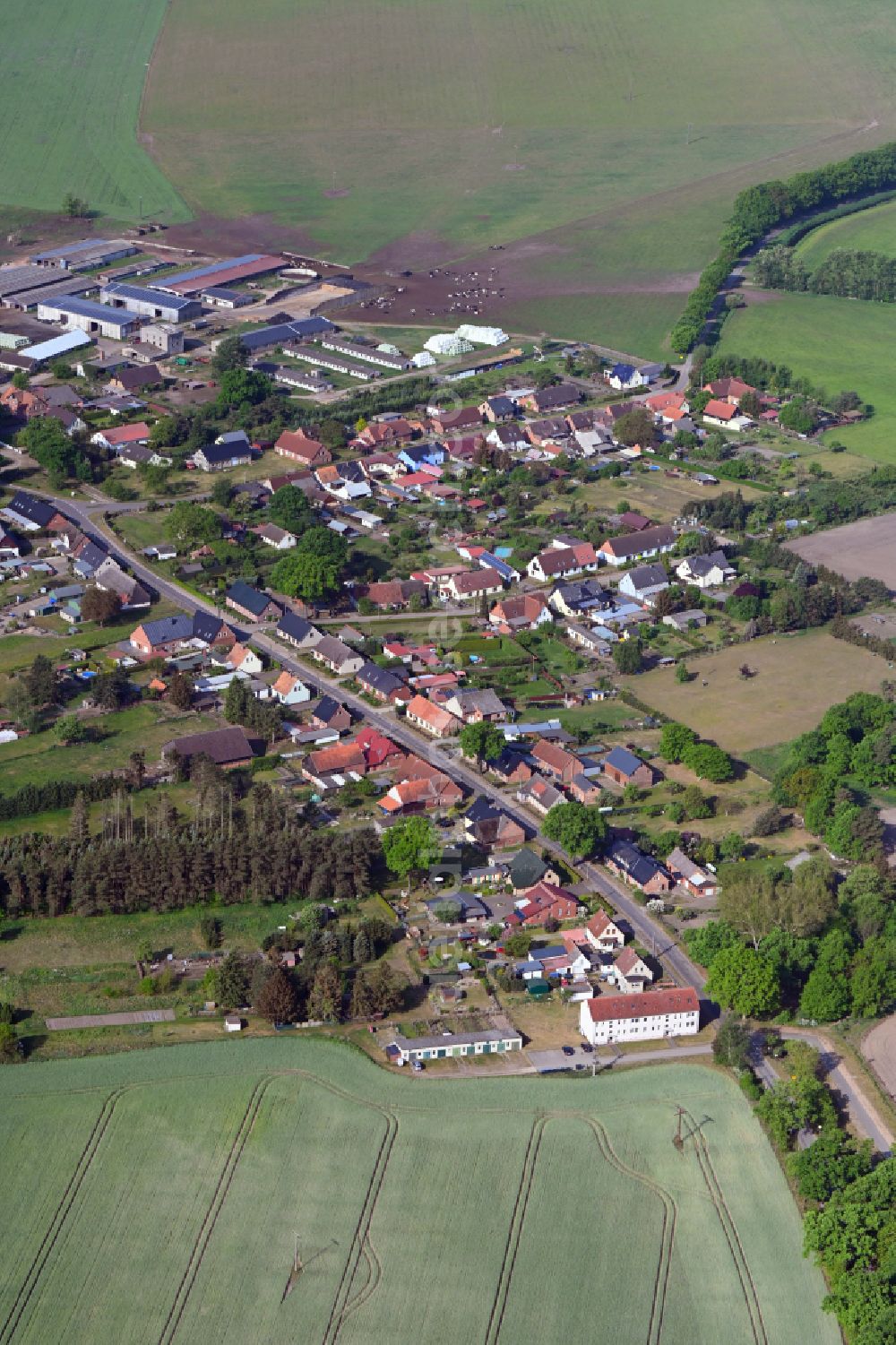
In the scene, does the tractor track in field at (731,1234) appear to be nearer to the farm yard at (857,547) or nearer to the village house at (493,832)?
the village house at (493,832)

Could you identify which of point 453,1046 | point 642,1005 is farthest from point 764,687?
point 453,1046

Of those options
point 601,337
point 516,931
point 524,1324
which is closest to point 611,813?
point 516,931

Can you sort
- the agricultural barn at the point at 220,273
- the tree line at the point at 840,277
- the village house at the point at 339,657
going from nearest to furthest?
the village house at the point at 339,657 < the agricultural barn at the point at 220,273 < the tree line at the point at 840,277

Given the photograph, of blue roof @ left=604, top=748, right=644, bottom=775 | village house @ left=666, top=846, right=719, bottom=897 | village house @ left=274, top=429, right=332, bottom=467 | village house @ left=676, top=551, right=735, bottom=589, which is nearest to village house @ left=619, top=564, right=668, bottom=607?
village house @ left=676, top=551, right=735, bottom=589

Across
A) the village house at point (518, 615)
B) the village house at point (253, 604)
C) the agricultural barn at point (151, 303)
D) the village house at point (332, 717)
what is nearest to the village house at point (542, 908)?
the village house at point (332, 717)

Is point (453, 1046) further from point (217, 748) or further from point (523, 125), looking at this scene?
point (523, 125)

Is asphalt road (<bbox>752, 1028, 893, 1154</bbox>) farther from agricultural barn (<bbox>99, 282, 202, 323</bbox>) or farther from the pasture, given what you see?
agricultural barn (<bbox>99, 282, 202, 323</bbox>)

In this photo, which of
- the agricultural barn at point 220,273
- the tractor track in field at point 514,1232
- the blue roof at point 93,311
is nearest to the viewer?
the tractor track in field at point 514,1232
